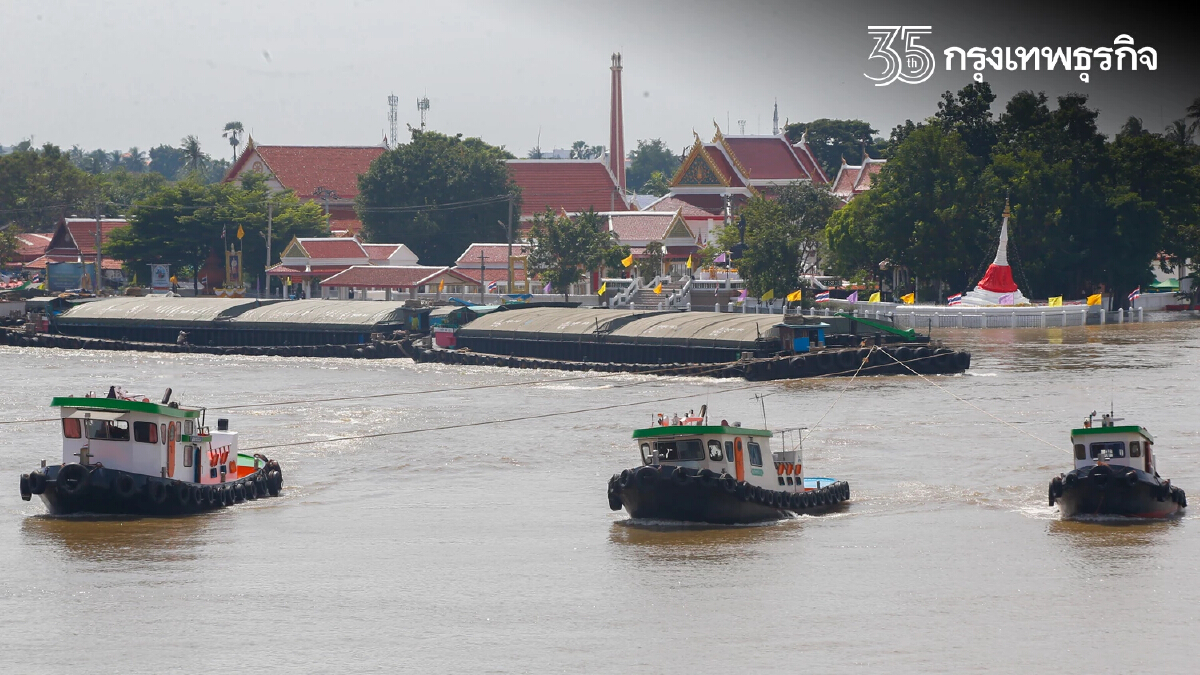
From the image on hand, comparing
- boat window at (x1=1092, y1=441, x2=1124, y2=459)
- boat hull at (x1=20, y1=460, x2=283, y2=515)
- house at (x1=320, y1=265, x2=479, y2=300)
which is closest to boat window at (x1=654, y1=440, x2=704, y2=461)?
boat window at (x1=1092, y1=441, x2=1124, y2=459)

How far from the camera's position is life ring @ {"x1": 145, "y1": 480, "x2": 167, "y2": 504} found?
3412cm

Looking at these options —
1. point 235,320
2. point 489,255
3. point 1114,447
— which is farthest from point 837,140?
point 1114,447

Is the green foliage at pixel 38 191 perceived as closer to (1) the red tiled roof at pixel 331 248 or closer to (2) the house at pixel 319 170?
(2) the house at pixel 319 170

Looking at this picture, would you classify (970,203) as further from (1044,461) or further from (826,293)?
(1044,461)

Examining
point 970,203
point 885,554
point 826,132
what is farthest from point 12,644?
point 826,132

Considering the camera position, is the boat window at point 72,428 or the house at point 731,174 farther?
the house at point 731,174

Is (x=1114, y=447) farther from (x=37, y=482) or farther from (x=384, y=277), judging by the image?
(x=384, y=277)

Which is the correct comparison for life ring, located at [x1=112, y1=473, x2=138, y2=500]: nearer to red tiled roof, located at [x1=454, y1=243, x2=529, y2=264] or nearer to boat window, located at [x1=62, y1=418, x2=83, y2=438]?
boat window, located at [x1=62, y1=418, x2=83, y2=438]

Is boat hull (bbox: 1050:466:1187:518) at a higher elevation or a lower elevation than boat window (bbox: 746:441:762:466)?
lower

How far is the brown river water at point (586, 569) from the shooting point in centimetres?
2472

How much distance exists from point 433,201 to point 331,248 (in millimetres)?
17361

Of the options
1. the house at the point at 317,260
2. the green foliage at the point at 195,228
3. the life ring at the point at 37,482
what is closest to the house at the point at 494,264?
the house at the point at 317,260

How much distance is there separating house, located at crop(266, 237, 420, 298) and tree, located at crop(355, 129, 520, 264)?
553 inches

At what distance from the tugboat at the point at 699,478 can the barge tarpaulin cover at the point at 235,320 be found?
170ft
